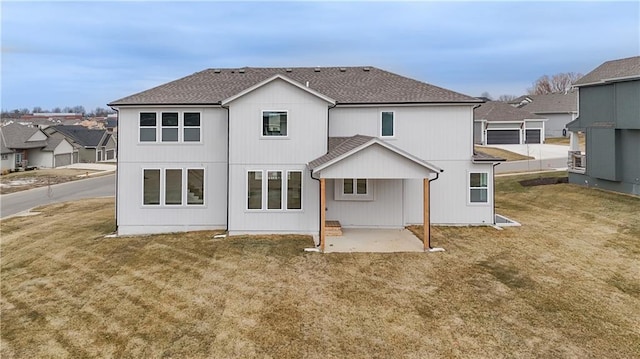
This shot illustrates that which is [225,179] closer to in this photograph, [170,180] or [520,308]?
[170,180]

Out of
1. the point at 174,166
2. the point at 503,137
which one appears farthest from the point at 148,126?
the point at 503,137

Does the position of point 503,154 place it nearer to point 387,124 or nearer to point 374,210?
point 387,124

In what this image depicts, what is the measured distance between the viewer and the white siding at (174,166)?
16531 millimetres

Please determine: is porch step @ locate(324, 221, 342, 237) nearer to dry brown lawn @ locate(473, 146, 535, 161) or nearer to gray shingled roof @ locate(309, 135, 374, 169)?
gray shingled roof @ locate(309, 135, 374, 169)

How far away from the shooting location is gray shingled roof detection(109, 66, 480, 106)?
16547mm

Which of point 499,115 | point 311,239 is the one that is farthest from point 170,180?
point 499,115

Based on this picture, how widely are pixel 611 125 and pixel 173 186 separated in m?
22.9

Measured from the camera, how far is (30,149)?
54.0 meters

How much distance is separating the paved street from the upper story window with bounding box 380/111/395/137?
2448cm

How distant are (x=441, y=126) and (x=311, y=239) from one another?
7.32 m

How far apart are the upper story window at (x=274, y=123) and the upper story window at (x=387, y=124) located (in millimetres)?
4236

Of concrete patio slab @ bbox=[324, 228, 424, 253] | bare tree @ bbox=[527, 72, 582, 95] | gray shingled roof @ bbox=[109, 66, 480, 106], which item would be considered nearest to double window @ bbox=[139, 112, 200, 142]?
gray shingled roof @ bbox=[109, 66, 480, 106]

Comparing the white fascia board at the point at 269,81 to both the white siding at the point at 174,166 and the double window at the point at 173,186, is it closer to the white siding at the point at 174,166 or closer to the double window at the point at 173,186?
the white siding at the point at 174,166

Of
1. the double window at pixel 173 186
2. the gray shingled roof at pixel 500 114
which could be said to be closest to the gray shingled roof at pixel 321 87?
the double window at pixel 173 186
